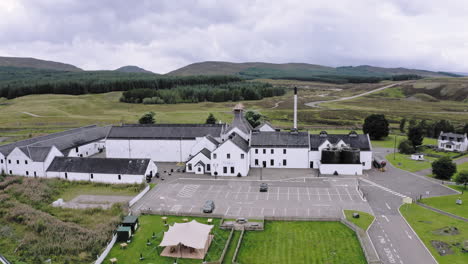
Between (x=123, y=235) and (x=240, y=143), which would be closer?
(x=123, y=235)

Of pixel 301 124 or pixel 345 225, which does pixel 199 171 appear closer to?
pixel 345 225

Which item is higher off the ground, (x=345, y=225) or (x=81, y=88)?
(x=81, y=88)

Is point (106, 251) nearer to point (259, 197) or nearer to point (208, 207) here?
point (208, 207)

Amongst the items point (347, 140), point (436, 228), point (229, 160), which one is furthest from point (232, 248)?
point (347, 140)

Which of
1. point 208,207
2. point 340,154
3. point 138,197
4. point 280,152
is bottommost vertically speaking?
point 138,197

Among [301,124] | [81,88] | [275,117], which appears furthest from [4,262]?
[81,88]

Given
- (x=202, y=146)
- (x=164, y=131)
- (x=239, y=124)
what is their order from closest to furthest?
(x=202, y=146) < (x=239, y=124) < (x=164, y=131)
